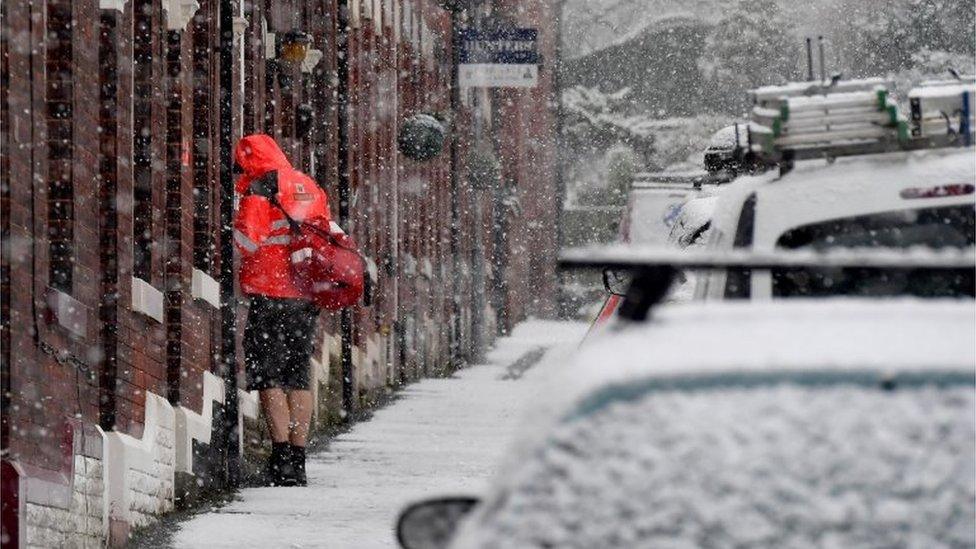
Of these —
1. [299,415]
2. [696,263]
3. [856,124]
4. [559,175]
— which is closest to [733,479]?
[696,263]

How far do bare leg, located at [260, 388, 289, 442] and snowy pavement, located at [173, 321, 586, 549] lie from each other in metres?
0.30

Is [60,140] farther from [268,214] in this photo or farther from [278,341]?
[278,341]

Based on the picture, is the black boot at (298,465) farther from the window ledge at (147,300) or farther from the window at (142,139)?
the window at (142,139)

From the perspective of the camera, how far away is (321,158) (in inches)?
761

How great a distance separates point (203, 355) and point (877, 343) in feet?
35.7

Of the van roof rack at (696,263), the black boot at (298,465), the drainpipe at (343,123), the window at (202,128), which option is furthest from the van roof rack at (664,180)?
the van roof rack at (696,263)

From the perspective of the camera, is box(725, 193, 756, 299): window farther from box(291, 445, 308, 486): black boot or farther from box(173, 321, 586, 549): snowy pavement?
box(291, 445, 308, 486): black boot

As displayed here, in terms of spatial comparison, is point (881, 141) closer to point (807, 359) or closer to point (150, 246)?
point (807, 359)

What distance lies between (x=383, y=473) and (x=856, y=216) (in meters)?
7.84

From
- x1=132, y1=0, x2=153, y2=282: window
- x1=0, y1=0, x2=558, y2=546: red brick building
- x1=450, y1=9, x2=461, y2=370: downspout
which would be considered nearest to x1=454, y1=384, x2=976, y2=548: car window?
x1=0, y1=0, x2=558, y2=546: red brick building

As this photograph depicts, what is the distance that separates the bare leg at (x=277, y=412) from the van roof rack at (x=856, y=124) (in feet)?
20.9

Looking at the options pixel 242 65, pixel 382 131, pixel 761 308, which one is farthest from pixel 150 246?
pixel 382 131

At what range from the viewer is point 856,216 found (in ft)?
22.4

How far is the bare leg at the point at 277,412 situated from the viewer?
13.3m
